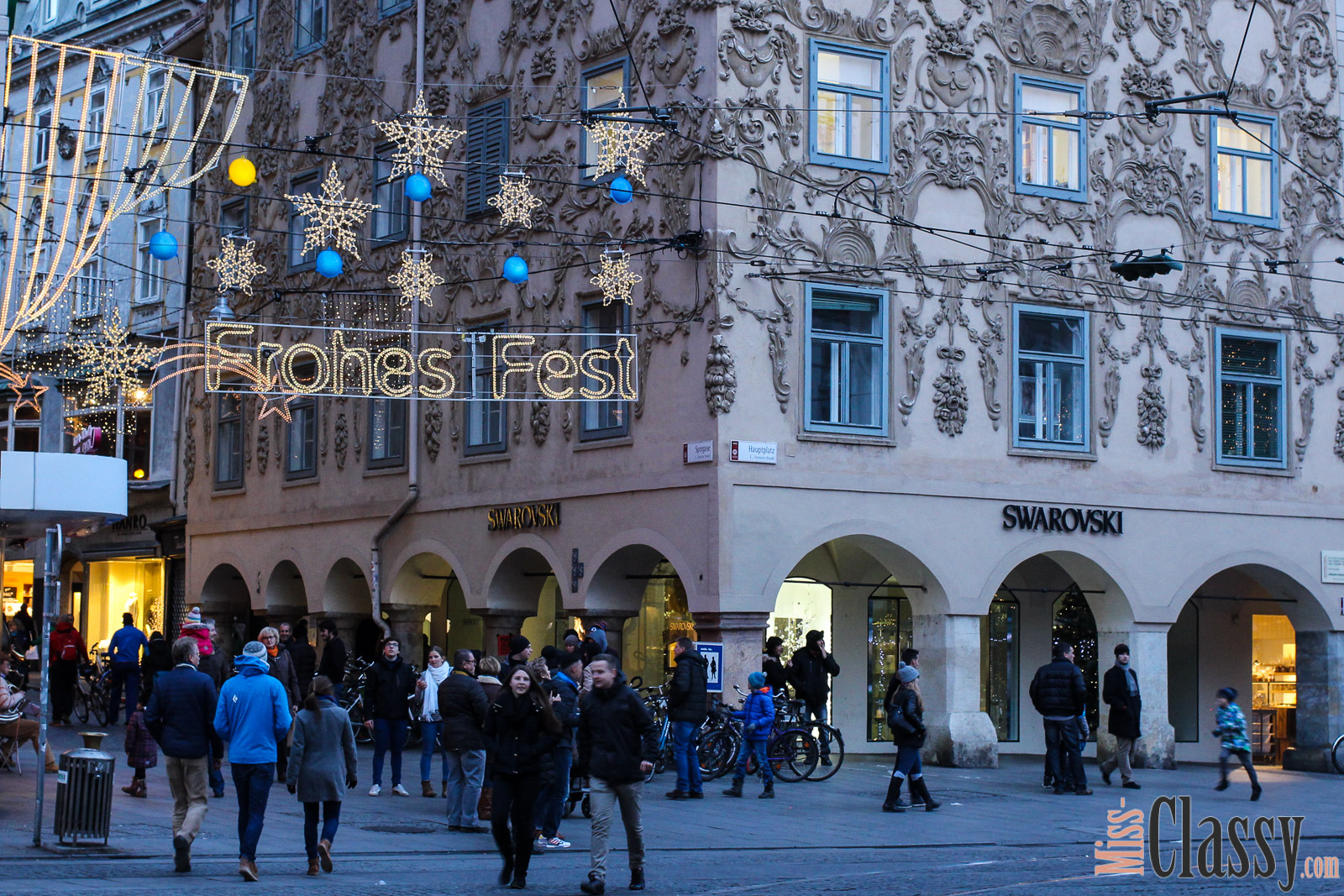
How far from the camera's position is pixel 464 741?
1773 centimetres

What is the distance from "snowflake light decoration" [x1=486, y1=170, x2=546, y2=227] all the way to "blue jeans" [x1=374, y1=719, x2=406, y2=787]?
8.73 meters

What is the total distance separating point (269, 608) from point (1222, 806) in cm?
1857

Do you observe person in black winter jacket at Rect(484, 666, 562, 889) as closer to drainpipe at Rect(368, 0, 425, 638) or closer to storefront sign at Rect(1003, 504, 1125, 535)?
storefront sign at Rect(1003, 504, 1125, 535)

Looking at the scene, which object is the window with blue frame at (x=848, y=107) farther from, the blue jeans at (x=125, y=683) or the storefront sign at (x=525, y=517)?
the blue jeans at (x=125, y=683)

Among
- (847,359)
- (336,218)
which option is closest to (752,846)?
(847,359)

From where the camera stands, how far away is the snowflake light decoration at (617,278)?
85.0ft

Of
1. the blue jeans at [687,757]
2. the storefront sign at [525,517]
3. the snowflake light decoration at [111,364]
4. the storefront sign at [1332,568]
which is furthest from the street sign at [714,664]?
the snowflake light decoration at [111,364]

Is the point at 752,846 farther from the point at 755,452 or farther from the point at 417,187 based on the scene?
the point at 417,187

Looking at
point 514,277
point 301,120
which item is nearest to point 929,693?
point 514,277

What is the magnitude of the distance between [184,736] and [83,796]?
3.53 ft

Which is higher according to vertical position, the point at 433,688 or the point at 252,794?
the point at 433,688

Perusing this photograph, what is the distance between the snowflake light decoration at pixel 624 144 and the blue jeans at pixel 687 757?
27.0ft

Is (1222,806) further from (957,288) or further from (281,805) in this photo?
(281,805)

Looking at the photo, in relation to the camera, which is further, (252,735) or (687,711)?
(687,711)
